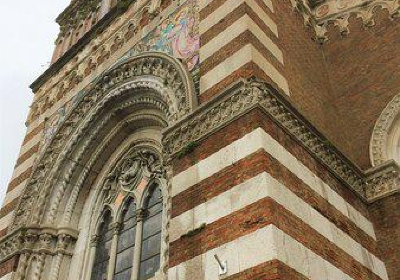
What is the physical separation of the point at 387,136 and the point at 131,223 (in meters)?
5.11

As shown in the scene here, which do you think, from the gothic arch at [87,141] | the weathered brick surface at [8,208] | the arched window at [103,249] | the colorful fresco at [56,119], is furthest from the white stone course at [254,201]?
the colorful fresco at [56,119]

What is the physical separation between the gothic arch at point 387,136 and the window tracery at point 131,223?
13.1 feet

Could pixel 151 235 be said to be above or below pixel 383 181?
below

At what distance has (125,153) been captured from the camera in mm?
10703

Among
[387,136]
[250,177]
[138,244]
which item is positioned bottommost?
[250,177]

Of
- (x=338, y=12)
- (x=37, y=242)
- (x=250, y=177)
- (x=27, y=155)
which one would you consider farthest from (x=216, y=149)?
(x=27, y=155)

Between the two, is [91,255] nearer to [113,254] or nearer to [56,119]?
[113,254]

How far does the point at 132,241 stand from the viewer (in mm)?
9188

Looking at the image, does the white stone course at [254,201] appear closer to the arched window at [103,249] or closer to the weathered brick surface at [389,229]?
the weathered brick surface at [389,229]

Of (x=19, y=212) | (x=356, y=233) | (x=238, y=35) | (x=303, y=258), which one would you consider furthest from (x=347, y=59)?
(x=19, y=212)

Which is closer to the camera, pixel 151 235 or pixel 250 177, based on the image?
pixel 250 177

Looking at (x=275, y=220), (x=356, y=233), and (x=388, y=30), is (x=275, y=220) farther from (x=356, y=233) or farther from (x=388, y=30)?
(x=388, y=30)

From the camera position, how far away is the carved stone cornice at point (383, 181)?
316 inches

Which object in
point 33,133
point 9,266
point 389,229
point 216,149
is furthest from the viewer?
point 33,133
